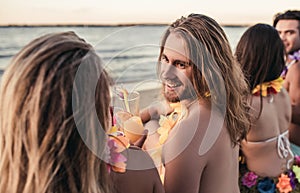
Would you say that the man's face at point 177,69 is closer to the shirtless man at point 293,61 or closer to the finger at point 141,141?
the finger at point 141,141

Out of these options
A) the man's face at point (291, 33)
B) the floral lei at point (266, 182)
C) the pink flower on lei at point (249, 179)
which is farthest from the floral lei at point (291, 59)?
the pink flower on lei at point (249, 179)

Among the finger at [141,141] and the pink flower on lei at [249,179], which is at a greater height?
the finger at [141,141]

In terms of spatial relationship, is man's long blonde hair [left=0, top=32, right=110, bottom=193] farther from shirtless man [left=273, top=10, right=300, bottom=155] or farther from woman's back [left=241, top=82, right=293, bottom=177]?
shirtless man [left=273, top=10, right=300, bottom=155]

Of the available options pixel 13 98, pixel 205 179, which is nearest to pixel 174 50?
pixel 205 179

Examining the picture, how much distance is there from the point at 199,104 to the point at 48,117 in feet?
2.90

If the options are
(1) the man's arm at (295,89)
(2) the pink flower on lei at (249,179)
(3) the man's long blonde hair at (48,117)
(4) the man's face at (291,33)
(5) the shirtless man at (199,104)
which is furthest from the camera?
(4) the man's face at (291,33)

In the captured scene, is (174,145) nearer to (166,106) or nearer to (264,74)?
(166,106)

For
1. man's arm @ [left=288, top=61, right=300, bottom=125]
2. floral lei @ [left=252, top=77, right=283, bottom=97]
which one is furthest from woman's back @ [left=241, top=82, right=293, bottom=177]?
man's arm @ [left=288, top=61, right=300, bottom=125]

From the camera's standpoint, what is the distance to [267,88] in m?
2.81

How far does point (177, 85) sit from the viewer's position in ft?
6.26

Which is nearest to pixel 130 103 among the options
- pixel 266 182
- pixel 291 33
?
pixel 266 182

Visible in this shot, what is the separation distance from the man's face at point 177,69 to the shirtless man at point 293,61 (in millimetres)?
1864

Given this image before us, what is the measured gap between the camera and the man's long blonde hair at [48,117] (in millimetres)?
1131

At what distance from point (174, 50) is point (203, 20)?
0.18 m
